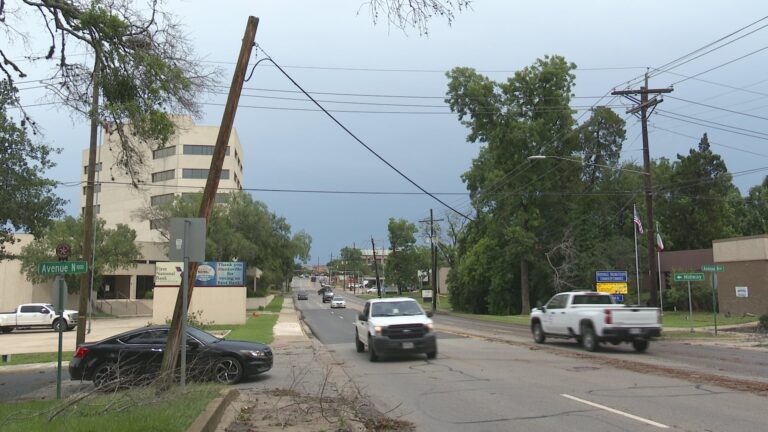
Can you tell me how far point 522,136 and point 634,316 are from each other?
31537 mm

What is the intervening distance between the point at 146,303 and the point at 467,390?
49.4 meters

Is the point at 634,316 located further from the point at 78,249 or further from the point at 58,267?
the point at 78,249

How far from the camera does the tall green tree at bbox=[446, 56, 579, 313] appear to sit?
48.1 m

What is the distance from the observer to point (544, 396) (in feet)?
33.5

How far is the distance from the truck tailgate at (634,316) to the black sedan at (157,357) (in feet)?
33.3

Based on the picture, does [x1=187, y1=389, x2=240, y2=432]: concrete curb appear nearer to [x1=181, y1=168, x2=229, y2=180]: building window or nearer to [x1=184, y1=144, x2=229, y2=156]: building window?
[x1=181, y1=168, x2=229, y2=180]: building window

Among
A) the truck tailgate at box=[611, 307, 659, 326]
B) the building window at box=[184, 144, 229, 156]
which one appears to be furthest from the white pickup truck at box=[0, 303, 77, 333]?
the building window at box=[184, 144, 229, 156]

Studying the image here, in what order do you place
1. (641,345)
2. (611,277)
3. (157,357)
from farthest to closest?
(611,277), (641,345), (157,357)

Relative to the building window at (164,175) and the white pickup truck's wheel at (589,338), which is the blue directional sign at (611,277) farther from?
the building window at (164,175)

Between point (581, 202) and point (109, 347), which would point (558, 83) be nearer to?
point (581, 202)

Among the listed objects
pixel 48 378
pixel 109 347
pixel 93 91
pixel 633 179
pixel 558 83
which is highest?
pixel 558 83

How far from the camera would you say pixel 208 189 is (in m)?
11.0

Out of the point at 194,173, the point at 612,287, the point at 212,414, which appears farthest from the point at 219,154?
the point at 194,173

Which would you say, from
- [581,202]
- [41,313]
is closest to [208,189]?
[41,313]
